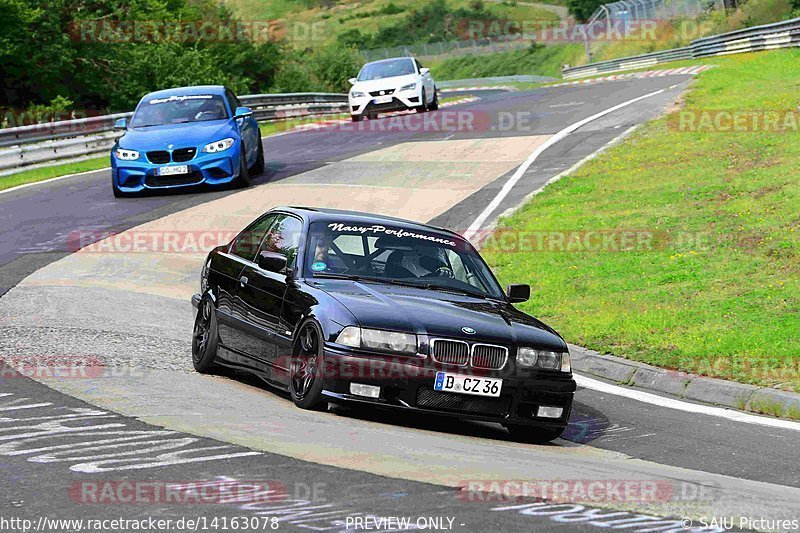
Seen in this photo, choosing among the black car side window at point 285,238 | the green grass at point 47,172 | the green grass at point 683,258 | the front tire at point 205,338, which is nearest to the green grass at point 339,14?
the green grass at point 47,172

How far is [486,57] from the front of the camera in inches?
3989

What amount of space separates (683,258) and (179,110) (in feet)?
35.5

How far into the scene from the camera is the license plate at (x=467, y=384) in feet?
26.8

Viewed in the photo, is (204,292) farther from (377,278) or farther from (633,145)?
(633,145)

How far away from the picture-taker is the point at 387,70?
37.2 metres

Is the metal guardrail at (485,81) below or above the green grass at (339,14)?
below

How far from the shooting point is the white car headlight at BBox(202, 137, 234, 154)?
2194 cm

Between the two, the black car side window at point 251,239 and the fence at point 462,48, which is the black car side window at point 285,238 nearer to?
the black car side window at point 251,239

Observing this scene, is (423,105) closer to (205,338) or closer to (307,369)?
(205,338)

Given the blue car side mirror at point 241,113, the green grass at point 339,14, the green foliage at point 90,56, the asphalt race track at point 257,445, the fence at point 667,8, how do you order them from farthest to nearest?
the green grass at point 339,14 → the fence at point 667,8 → the green foliage at point 90,56 → the blue car side mirror at point 241,113 → the asphalt race track at point 257,445

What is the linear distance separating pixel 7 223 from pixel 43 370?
1093 centimetres

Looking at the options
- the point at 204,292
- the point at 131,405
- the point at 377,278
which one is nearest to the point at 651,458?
the point at 377,278

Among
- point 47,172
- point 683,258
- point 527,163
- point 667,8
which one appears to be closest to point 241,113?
point 527,163

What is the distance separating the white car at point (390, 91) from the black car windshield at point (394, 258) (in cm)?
2674
